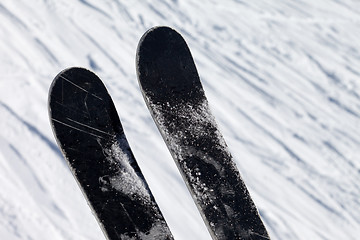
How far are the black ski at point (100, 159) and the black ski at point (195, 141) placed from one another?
149mm

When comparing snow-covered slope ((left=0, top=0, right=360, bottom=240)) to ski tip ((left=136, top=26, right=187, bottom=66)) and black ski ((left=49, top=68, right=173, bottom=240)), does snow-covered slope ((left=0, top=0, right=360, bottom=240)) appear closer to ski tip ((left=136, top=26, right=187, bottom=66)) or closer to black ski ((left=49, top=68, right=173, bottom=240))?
black ski ((left=49, top=68, right=173, bottom=240))

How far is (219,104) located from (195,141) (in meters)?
0.99

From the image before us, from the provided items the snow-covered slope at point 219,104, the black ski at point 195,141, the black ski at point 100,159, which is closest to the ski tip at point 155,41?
the black ski at point 195,141

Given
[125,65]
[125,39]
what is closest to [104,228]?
[125,65]

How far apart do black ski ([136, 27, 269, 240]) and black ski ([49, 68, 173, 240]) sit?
149 mm

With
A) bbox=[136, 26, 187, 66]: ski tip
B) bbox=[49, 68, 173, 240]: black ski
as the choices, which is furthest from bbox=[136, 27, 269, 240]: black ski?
bbox=[49, 68, 173, 240]: black ski

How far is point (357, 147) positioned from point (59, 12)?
1.94 meters

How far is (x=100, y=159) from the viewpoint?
1.41m

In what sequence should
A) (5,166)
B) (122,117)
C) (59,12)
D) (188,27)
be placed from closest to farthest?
1. (5,166)
2. (122,117)
3. (59,12)
4. (188,27)

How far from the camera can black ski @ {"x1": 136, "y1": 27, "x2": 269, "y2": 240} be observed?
57.9 inches

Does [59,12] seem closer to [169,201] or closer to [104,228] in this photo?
[169,201]

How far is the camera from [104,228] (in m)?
1.36

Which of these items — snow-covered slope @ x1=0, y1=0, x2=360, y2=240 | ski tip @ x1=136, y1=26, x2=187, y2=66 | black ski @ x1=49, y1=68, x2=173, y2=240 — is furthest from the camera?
snow-covered slope @ x1=0, y1=0, x2=360, y2=240

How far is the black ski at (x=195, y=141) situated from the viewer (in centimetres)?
147
